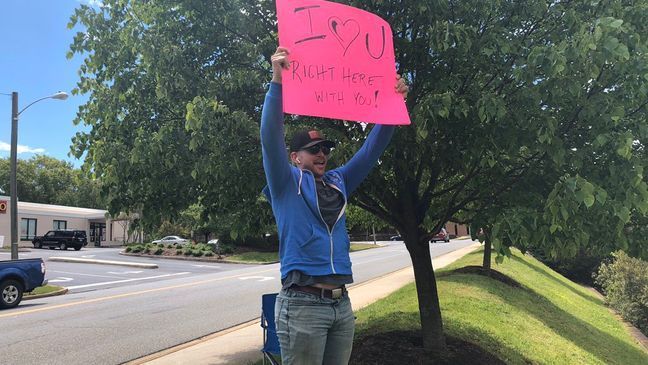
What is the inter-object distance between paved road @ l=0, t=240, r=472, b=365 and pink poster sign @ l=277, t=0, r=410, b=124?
6.23 metres

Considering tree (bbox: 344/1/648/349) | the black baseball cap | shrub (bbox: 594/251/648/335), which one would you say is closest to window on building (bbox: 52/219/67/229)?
shrub (bbox: 594/251/648/335)

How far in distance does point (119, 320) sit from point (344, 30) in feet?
31.5

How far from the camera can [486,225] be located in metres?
4.07

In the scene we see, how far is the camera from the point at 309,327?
7.35ft

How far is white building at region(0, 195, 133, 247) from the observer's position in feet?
154

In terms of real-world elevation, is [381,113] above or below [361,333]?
above

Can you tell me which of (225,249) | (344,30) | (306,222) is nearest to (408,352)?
(306,222)

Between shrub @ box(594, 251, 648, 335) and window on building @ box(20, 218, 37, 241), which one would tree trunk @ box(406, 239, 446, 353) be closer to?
shrub @ box(594, 251, 648, 335)

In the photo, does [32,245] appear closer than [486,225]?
No

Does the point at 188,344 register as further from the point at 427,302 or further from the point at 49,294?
the point at 49,294

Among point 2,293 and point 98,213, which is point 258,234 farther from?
point 98,213

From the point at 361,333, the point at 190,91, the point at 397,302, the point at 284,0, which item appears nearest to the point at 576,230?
the point at 284,0

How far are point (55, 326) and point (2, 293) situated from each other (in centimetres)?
371

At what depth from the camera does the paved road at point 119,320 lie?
26.2 feet
